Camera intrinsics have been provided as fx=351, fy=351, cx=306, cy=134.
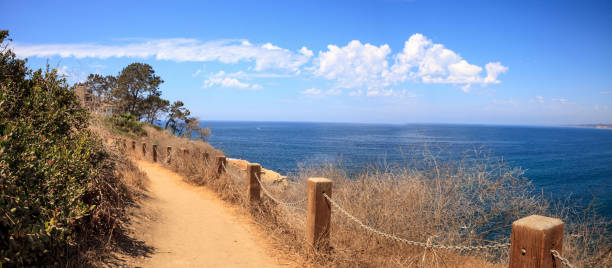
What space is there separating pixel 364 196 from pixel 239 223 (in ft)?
7.71

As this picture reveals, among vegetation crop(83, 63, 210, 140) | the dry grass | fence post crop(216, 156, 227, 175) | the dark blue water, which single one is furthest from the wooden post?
vegetation crop(83, 63, 210, 140)

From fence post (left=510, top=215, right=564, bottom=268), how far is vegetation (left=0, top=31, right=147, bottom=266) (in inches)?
132

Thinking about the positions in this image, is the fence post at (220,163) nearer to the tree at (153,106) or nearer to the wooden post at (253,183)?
the wooden post at (253,183)

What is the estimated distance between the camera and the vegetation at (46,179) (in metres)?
2.66

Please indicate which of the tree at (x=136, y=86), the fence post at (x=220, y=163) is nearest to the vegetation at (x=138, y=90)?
the tree at (x=136, y=86)

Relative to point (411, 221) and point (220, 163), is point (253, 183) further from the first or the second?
point (411, 221)

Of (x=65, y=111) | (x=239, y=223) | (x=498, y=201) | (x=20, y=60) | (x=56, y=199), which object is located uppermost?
(x=20, y=60)

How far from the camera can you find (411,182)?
658 centimetres

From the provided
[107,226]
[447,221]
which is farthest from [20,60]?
[447,221]

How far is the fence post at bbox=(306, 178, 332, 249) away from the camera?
14.4 ft

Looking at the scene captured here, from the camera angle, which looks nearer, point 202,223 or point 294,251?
point 294,251

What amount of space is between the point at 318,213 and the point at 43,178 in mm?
2874

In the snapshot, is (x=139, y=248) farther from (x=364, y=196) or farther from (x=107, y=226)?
(x=364, y=196)

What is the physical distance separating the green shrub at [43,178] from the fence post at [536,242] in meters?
3.34
